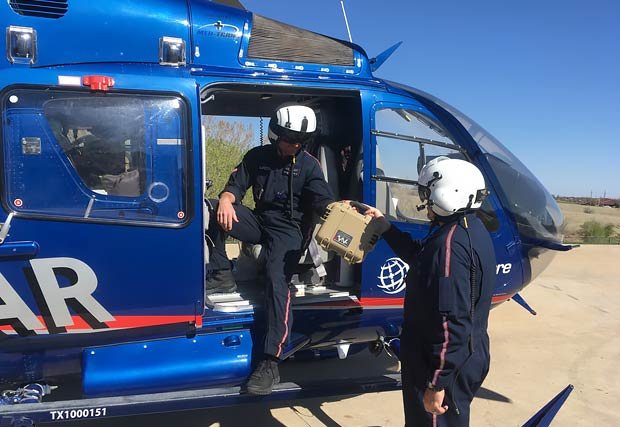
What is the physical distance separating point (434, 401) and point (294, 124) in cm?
196

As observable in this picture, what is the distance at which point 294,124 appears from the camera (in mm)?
3449

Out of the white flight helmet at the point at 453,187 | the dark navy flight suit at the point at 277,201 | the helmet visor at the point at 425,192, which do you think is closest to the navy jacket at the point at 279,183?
the dark navy flight suit at the point at 277,201

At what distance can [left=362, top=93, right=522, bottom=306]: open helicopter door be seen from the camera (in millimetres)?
3736

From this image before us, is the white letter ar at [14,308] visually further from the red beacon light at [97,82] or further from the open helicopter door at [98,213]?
the red beacon light at [97,82]

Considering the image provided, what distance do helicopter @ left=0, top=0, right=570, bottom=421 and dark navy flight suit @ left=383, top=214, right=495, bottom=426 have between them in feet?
4.11

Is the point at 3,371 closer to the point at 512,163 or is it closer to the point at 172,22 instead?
the point at 172,22

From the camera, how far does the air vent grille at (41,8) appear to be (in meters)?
2.92

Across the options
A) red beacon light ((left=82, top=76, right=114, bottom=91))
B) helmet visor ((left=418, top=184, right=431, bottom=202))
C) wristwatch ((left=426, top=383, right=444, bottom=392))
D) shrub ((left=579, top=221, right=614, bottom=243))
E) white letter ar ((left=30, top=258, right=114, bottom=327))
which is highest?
red beacon light ((left=82, top=76, right=114, bottom=91))

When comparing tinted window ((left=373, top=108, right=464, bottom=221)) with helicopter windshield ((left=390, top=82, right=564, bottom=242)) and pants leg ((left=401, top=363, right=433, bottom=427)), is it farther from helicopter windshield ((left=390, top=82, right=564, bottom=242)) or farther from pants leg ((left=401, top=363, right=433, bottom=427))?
pants leg ((left=401, top=363, right=433, bottom=427))

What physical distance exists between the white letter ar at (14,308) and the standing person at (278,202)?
4.07 ft

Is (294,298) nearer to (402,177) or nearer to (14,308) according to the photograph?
(402,177)

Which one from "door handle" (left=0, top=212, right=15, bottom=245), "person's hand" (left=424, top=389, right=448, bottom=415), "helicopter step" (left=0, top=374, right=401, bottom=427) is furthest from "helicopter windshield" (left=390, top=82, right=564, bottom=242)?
"door handle" (left=0, top=212, right=15, bottom=245)

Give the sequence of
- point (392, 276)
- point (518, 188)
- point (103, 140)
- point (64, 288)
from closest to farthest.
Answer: point (64, 288) → point (103, 140) → point (392, 276) → point (518, 188)

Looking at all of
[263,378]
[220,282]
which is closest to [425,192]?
[263,378]
